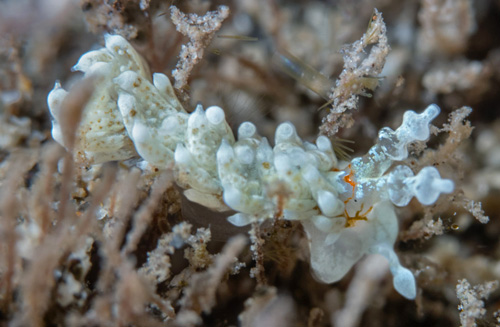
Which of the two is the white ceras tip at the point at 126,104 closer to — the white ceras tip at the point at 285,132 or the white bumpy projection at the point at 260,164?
the white bumpy projection at the point at 260,164

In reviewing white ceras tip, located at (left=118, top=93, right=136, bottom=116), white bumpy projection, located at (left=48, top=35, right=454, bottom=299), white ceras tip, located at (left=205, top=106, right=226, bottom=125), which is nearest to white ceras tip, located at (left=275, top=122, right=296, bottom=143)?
white bumpy projection, located at (left=48, top=35, right=454, bottom=299)

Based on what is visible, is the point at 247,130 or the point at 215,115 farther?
the point at 247,130

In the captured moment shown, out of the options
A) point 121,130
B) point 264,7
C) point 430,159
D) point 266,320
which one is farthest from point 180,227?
point 264,7

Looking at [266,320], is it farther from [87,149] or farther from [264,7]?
[264,7]

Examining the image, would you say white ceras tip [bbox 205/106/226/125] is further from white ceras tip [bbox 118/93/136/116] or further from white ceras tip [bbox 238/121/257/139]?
white ceras tip [bbox 118/93/136/116]

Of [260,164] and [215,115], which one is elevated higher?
[215,115]

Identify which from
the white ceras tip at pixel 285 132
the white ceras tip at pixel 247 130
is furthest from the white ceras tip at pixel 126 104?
the white ceras tip at pixel 285 132

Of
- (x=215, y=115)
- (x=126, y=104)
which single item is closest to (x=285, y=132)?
(x=215, y=115)

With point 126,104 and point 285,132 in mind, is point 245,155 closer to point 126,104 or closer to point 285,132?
point 285,132
